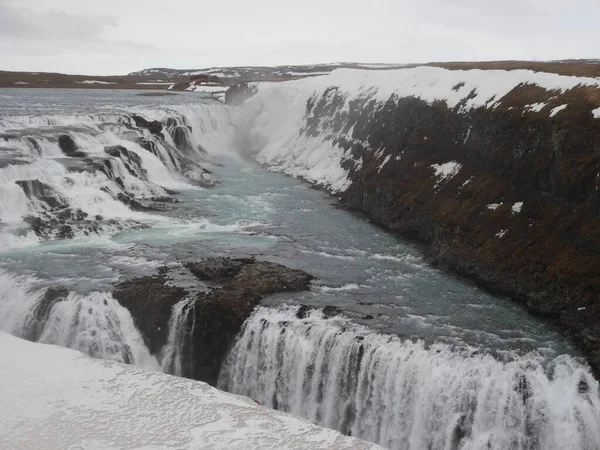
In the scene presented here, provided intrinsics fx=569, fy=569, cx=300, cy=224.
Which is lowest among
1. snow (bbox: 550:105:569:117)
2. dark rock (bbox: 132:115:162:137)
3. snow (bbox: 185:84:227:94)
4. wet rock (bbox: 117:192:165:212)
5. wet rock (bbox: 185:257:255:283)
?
wet rock (bbox: 185:257:255:283)

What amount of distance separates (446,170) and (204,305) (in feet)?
55.9

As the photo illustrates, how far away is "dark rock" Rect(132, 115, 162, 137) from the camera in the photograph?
163ft

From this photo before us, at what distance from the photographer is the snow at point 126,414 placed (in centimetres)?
1461

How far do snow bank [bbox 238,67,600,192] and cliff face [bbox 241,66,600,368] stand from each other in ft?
0.76

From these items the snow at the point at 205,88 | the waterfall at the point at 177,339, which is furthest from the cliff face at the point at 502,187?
the snow at the point at 205,88

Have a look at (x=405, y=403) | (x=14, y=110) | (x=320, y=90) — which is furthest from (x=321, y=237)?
(x=14, y=110)

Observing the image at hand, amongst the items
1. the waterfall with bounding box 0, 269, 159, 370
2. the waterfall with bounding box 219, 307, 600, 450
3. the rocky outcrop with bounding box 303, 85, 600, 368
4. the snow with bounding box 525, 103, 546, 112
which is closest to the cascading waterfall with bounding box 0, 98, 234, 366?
the waterfall with bounding box 0, 269, 159, 370

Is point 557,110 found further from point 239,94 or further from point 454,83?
point 239,94

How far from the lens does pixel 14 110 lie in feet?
171

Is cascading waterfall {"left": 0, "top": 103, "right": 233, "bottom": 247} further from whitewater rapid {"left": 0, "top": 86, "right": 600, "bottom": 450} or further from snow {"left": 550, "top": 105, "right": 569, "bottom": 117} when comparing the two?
snow {"left": 550, "top": 105, "right": 569, "bottom": 117}

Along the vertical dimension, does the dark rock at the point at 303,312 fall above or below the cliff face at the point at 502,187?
below

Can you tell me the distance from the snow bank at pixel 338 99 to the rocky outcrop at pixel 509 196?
0.97 meters

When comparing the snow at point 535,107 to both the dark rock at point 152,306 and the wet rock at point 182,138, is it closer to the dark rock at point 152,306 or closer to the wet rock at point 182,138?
the dark rock at point 152,306

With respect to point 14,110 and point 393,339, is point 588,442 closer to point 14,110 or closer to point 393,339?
point 393,339
